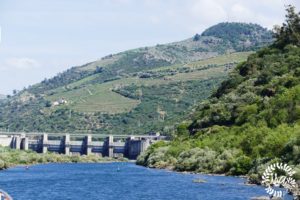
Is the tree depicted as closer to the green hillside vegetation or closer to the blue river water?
the green hillside vegetation

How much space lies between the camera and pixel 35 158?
174750 millimetres

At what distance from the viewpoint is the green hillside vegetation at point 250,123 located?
97500 mm

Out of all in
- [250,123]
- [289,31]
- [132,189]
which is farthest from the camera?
[289,31]

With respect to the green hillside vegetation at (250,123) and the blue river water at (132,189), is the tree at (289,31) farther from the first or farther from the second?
the blue river water at (132,189)

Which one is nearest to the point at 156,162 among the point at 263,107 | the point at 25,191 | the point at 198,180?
the point at 263,107

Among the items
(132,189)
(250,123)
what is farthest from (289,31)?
(132,189)

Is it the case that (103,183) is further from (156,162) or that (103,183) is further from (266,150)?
(156,162)

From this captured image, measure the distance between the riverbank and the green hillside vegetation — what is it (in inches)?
1088

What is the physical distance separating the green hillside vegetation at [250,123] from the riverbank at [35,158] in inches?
1088

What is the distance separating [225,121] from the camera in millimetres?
134500

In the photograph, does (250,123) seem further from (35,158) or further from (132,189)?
(35,158)

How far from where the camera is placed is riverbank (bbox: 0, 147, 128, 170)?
156 meters

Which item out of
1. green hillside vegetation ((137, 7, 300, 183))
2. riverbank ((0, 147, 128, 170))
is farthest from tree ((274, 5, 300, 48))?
riverbank ((0, 147, 128, 170))

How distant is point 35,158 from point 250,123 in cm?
7152
